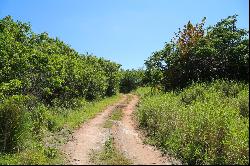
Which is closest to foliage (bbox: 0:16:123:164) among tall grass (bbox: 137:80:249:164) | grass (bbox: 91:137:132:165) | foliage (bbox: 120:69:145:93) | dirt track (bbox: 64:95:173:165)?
dirt track (bbox: 64:95:173:165)

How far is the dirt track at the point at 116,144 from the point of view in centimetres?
1298

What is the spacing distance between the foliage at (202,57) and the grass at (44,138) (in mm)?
8325

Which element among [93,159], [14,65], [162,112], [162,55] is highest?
[162,55]

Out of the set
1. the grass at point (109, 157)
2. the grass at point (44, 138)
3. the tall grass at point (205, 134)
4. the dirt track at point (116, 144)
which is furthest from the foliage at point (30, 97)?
the tall grass at point (205, 134)

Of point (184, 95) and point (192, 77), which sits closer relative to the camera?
point (184, 95)

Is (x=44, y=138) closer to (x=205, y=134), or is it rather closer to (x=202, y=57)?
(x=205, y=134)

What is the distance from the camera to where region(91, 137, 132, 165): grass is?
40.0 ft

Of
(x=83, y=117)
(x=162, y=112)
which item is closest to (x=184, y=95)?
(x=162, y=112)

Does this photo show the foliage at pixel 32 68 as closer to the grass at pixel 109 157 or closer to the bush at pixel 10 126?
the bush at pixel 10 126

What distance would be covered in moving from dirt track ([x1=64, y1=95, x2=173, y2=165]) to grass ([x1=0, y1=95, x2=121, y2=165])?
0.49 m

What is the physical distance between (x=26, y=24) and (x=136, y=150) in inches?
533

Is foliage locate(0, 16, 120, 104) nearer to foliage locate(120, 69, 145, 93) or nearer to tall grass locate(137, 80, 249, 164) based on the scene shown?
Result: tall grass locate(137, 80, 249, 164)

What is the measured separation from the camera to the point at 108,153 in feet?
44.7

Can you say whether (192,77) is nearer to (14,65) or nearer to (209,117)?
(14,65)
